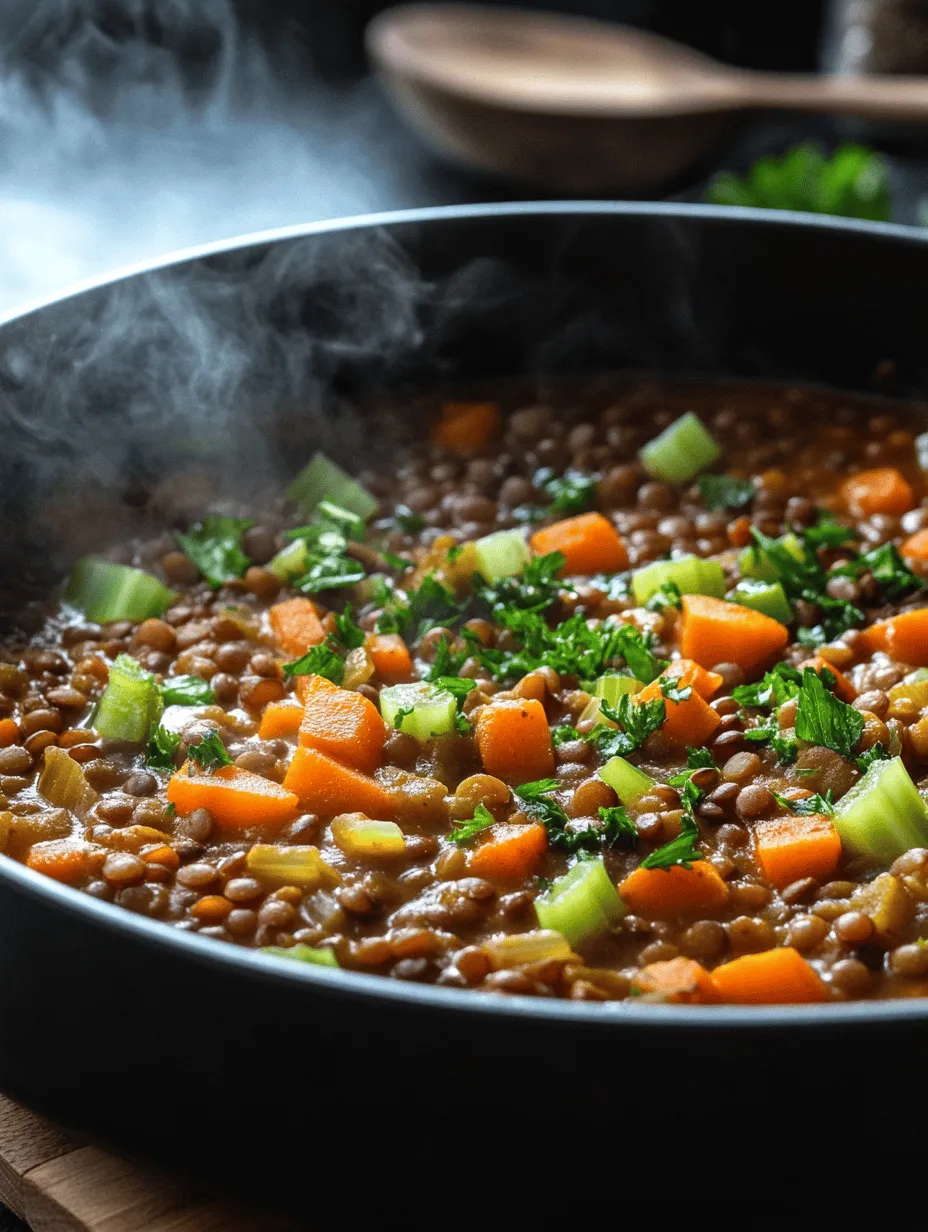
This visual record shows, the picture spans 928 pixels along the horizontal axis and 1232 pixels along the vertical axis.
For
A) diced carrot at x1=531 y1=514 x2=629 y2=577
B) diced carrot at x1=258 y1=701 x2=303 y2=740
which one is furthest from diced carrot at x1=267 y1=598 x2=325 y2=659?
diced carrot at x1=531 y1=514 x2=629 y2=577

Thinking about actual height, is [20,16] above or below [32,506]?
above

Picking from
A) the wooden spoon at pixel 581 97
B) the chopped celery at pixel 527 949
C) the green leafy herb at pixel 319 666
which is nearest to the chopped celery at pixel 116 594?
the green leafy herb at pixel 319 666

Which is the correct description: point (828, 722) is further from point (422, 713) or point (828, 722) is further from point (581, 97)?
point (581, 97)

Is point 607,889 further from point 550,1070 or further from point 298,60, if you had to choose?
point 298,60

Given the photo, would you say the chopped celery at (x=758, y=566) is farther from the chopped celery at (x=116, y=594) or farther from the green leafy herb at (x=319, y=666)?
the chopped celery at (x=116, y=594)

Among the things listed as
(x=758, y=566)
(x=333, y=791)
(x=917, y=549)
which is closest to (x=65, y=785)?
(x=333, y=791)

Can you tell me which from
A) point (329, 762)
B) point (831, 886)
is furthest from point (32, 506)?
point (831, 886)

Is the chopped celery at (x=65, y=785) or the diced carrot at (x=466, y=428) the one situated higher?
the diced carrot at (x=466, y=428)
